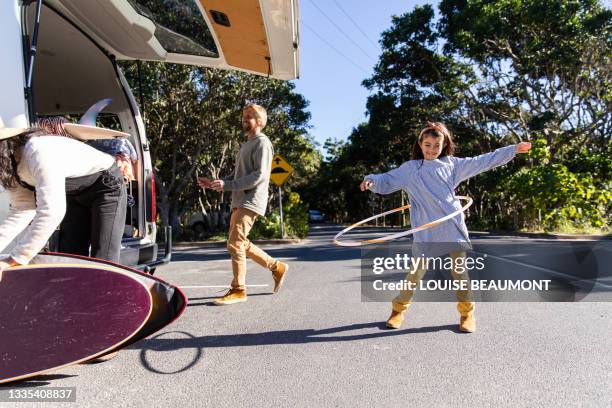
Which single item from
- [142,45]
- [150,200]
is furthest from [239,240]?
[142,45]

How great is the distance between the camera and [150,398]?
2.30 m

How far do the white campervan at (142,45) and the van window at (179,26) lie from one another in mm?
10

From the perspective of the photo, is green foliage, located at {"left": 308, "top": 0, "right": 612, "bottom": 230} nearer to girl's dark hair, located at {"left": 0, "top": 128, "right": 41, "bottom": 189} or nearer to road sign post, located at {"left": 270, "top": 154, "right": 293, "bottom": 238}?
road sign post, located at {"left": 270, "top": 154, "right": 293, "bottom": 238}

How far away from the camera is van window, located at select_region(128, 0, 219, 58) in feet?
14.6

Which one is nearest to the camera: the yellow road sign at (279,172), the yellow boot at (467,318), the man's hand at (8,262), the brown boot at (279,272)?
the man's hand at (8,262)

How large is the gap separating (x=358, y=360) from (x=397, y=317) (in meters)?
0.84

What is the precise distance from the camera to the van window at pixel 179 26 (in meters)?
4.46

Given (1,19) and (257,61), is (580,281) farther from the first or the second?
(1,19)

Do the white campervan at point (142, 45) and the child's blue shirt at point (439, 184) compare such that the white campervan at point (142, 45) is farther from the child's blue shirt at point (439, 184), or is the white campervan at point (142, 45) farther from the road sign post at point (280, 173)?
the road sign post at point (280, 173)

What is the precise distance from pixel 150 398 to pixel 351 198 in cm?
5559

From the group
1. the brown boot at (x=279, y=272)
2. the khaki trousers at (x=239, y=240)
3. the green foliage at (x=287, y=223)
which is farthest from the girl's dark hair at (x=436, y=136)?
the green foliage at (x=287, y=223)

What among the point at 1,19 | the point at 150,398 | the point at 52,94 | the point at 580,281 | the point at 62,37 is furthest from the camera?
the point at 52,94

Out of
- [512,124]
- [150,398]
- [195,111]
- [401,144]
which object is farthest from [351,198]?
[150,398]

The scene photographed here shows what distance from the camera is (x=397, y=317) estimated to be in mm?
3572
